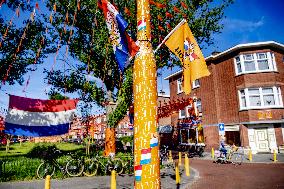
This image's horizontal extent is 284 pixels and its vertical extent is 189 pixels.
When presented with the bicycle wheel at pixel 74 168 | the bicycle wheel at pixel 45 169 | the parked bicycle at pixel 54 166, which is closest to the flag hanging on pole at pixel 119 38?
the parked bicycle at pixel 54 166

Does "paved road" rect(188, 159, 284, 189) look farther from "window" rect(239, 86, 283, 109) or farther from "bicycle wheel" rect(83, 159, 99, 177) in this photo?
"window" rect(239, 86, 283, 109)

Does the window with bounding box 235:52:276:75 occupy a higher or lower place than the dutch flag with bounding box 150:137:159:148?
higher

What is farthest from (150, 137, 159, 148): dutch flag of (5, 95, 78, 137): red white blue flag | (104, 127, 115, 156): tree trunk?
(104, 127, 115, 156): tree trunk

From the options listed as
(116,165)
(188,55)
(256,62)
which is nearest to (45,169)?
(116,165)

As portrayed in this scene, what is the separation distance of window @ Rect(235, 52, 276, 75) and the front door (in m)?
6.43

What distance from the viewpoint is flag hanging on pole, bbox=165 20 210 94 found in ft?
13.3

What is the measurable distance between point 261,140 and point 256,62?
27.1 feet

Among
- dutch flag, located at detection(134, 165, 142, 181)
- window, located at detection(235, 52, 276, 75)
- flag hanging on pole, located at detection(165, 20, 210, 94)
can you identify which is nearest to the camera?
Answer: dutch flag, located at detection(134, 165, 142, 181)

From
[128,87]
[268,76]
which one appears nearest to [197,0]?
[128,87]

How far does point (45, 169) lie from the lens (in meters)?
13.5

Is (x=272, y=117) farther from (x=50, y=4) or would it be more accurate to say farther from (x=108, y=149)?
(x=50, y=4)

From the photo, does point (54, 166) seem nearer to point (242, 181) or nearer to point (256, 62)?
point (242, 181)

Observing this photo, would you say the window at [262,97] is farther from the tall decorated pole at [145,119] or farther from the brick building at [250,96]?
the tall decorated pole at [145,119]

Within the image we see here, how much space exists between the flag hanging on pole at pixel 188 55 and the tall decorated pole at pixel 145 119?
4.69 feet
